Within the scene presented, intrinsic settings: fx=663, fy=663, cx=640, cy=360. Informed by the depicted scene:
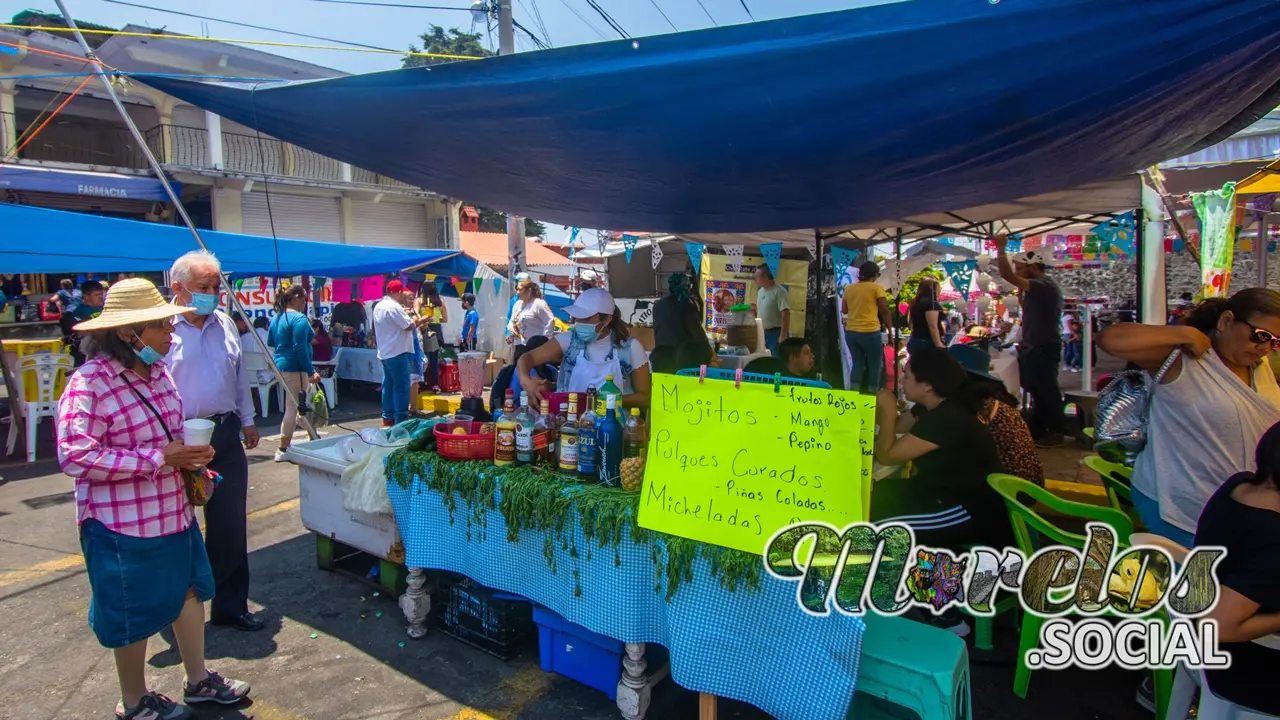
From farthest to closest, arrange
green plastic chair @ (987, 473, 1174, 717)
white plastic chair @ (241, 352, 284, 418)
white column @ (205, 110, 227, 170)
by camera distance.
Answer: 1. white column @ (205, 110, 227, 170)
2. white plastic chair @ (241, 352, 284, 418)
3. green plastic chair @ (987, 473, 1174, 717)

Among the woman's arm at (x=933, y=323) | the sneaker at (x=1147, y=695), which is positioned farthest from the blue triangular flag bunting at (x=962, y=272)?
the sneaker at (x=1147, y=695)

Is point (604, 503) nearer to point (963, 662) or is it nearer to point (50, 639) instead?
point (963, 662)

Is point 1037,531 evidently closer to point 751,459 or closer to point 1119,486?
point 1119,486

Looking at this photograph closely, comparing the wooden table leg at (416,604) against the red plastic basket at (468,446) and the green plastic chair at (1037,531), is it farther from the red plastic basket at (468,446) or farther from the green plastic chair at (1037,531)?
the green plastic chair at (1037,531)

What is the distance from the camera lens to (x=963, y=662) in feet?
7.39

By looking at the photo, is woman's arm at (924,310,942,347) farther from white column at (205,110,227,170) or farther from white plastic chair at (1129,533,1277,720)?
white column at (205,110,227,170)

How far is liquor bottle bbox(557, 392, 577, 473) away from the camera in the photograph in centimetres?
289

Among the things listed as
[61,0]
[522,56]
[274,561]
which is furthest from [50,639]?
[522,56]

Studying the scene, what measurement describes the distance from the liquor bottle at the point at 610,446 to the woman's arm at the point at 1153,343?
1.96 meters

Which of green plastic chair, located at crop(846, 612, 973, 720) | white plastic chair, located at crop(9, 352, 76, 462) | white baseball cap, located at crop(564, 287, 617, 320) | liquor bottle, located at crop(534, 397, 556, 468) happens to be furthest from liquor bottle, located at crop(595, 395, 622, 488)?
white plastic chair, located at crop(9, 352, 76, 462)

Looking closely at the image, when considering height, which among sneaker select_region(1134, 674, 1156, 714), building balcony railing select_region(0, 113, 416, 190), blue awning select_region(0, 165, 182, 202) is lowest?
sneaker select_region(1134, 674, 1156, 714)

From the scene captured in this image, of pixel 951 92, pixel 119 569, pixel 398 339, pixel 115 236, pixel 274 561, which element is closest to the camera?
pixel 951 92

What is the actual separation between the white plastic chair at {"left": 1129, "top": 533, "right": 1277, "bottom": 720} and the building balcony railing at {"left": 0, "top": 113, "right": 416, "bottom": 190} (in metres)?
15.3

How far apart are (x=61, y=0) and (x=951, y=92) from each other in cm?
465
